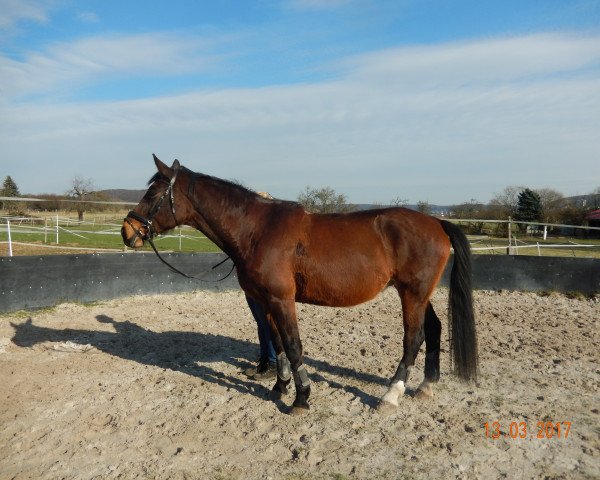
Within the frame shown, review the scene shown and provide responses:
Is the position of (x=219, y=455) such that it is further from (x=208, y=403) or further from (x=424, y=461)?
(x=424, y=461)

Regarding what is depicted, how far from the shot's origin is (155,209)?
12.7 feet

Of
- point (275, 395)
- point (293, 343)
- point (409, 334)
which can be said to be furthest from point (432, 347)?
point (275, 395)

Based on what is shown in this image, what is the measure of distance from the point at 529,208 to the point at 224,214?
37.6 m

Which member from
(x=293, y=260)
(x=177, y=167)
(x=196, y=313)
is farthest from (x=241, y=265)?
(x=196, y=313)

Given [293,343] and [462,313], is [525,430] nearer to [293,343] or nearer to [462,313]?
[462,313]

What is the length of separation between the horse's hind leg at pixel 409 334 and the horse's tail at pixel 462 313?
323mm

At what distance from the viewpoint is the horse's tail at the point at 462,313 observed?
3.93 metres

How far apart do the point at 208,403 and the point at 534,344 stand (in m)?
3.98

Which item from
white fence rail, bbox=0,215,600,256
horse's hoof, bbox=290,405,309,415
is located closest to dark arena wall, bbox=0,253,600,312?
white fence rail, bbox=0,215,600,256

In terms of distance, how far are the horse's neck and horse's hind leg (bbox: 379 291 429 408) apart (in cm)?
147

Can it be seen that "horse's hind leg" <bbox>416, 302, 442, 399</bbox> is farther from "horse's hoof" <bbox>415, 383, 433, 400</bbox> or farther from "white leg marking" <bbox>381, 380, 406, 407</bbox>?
"white leg marking" <bbox>381, 380, 406, 407</bbox>

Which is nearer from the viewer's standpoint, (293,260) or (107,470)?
(107,470)

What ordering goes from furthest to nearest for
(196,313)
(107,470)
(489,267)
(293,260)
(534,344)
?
(489,267), (196,313), (534,344), (293,260), (107,470)

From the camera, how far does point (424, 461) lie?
9.59 feet
